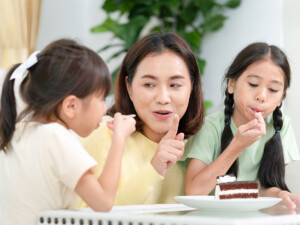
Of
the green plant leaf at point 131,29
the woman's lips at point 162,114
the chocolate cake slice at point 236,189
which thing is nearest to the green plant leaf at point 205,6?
the green plant leaf at point 131,29

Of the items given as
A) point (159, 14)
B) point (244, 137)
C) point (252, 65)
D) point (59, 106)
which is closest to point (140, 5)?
point (159, 14)

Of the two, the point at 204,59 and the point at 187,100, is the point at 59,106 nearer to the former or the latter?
the point at 187,100

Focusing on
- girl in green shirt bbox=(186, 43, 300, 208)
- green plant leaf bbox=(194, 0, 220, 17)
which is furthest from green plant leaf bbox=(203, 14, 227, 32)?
girl in green shirt bbox=(186, 43, 300, 208)

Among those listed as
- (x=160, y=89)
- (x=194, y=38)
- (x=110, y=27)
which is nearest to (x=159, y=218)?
(x=160, y=89)

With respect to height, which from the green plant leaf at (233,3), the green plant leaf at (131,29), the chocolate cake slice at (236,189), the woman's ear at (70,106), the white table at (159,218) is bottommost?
the white table at (159,218)

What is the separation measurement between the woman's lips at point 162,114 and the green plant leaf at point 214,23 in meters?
2.31

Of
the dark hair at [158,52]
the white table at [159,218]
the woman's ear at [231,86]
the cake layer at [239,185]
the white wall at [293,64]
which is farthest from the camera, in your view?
the white wall at [293,64]

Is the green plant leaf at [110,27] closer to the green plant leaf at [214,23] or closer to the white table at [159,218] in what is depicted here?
the green plant leaf at [214,23]

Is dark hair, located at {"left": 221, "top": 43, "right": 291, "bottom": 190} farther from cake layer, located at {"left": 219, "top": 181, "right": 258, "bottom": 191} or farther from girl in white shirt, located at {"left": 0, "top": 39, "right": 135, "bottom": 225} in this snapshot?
girl in white shirt, located at {"left": 0, "top": 39, "right": 135, "bottom": 225}

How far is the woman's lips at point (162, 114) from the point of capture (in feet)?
6.07

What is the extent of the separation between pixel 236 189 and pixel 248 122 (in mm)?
542

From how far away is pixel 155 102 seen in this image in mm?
1839

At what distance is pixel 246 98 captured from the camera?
1942 millimetres

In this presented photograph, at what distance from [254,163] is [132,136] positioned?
0.50 meters
